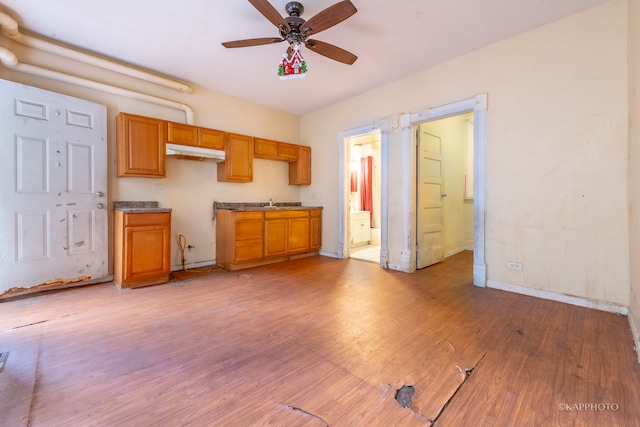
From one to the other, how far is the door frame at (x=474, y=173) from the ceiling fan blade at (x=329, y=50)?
1428 millimetres

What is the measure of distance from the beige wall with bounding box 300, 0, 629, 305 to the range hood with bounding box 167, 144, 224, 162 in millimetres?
3147

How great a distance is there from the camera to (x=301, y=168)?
202 inches

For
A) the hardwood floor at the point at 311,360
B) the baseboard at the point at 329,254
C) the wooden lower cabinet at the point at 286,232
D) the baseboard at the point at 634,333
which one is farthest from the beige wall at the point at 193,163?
the baseboard at the point at 634,333

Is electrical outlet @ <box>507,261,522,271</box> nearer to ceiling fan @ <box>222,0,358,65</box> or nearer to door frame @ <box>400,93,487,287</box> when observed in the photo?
door frame @ <box>400,93,487,287</box>

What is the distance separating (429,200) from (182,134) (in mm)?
3807

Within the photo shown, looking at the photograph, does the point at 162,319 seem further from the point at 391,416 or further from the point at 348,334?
the point at 391,416

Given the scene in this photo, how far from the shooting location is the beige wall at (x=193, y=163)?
313 centimetres

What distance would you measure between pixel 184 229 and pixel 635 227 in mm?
4861

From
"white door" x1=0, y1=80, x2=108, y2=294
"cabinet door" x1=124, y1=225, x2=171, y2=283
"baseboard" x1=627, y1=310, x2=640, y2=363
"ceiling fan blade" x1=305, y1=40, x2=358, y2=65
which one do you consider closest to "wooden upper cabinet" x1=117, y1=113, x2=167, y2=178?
"white door" x1=0, y1=80, x2=108, y2=294

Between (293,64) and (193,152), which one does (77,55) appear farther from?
(293,64)

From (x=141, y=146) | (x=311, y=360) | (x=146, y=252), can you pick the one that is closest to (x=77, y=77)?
(x=141, y=146)

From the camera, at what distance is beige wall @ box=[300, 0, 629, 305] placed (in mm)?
2365

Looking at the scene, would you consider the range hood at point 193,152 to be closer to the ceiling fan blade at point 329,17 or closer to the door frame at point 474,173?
the ceiling fan blade at point 329,17

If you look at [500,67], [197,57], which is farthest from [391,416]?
[197,57]
